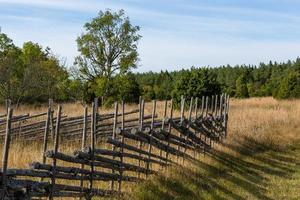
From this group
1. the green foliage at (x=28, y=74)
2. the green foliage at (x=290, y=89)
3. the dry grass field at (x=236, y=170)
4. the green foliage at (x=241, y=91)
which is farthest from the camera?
the green foliage at (x=241, y=91)

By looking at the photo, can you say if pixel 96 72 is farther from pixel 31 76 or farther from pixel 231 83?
pixel 231 83

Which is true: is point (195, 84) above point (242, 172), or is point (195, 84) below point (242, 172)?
above

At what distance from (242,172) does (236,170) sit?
13 centimetres

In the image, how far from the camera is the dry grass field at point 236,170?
7652 millimetres

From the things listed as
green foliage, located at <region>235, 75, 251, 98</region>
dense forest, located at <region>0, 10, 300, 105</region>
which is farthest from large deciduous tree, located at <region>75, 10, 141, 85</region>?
green foliage, located at <region>235, 75, 251, 98</region>

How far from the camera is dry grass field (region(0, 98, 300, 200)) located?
765cm

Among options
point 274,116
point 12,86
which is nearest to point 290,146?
point 274,116

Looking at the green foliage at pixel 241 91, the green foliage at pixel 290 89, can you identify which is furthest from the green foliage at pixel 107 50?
the green foliage at pixel 241 91

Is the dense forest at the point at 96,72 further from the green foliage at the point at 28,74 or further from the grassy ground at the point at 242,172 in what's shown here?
the grassy ground at the point at 242,172

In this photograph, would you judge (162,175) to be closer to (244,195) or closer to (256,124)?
(244,195)

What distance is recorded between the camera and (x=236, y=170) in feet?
32.8

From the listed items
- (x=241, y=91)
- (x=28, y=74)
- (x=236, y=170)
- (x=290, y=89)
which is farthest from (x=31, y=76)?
(x=241, y=91)

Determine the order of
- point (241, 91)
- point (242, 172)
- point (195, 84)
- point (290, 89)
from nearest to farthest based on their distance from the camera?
point (242, 172) → point (195, 84) → point (290, 89) → point (241, 91)

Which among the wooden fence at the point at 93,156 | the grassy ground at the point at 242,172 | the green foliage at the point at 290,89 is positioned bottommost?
the grassy ground at the point at 242,172
